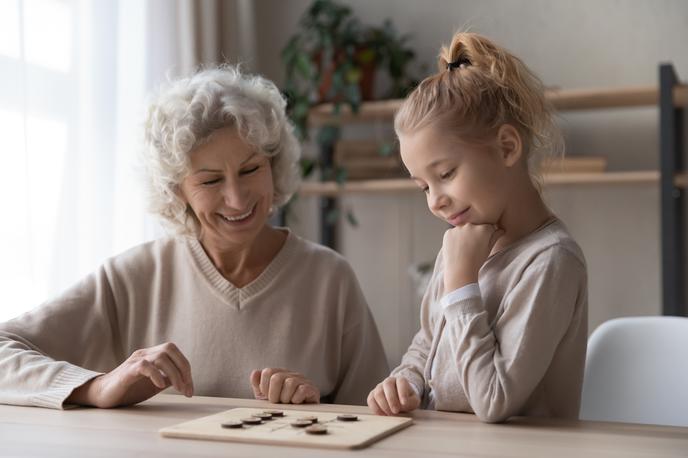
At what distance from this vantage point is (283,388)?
1.44 meters

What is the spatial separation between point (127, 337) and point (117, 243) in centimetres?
118

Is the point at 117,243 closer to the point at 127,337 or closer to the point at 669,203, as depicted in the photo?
the point at 127,337

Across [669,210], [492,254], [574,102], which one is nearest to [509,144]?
[492,254]

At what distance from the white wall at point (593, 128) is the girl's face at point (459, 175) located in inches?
83.7

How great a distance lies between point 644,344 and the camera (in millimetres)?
1626

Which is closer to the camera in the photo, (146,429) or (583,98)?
(146,429)

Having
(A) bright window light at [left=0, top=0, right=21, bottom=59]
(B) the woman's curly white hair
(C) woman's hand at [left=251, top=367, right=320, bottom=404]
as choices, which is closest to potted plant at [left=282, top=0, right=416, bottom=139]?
(A) bright window light at [left=0, top=0, right=21, bottom=59]

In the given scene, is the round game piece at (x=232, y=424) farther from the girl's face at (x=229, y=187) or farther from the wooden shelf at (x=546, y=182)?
the wooden shelf at (x=546, y=182)

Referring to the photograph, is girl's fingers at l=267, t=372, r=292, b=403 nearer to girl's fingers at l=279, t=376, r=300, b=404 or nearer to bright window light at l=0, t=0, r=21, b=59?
girl's fingers at l=279, t=376, r=300, b=404

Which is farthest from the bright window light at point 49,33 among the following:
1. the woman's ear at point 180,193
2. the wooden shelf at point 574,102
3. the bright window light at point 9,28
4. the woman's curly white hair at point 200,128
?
the wooden shelf at point 574,102

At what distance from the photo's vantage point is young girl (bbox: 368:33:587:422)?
4.06 feet

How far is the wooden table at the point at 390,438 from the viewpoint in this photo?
1046 mm

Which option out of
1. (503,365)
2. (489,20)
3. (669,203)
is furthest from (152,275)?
(489,20)

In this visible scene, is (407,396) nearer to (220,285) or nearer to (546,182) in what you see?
(220,285)
